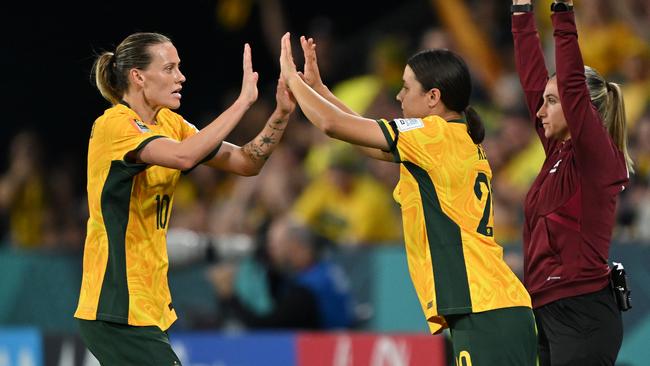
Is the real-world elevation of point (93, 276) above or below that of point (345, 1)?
below

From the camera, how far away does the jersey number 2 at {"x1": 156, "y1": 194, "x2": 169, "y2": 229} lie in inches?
209

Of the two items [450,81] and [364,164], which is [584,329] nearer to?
[450,81]

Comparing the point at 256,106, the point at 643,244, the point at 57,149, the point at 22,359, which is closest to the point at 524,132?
the point at 643,244

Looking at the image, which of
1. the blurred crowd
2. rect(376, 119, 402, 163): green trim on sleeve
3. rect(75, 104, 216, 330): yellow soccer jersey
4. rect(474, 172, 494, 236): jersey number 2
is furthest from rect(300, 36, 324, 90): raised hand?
the blurred crowd

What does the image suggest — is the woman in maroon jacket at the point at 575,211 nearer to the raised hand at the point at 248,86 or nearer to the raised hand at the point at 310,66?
the raised hand at the point at 310,66

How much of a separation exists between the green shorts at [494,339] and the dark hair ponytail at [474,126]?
0.70 metres

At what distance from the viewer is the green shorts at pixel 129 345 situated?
205 inches

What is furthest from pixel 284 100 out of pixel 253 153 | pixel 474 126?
pixel 474 126

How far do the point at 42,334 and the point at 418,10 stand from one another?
573 centimetres

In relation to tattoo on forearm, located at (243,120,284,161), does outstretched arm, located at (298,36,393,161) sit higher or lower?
higher

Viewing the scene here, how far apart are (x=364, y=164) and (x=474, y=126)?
5.31 m

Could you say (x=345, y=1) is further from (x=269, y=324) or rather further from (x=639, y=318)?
(x=639, y=318)

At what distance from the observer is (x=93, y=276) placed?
5.24 metres

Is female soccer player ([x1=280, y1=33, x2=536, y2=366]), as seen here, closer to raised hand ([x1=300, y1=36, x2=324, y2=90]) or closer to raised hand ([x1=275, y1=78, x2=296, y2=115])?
raised hand ([x1=300, y1=36, x2=324, y2=90])
